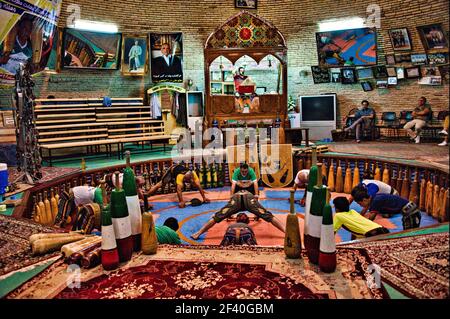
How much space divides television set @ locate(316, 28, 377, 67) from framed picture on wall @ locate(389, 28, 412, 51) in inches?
19.5

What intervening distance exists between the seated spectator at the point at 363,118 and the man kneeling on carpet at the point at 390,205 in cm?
569

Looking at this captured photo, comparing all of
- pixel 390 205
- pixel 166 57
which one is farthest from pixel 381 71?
pixel 390 205

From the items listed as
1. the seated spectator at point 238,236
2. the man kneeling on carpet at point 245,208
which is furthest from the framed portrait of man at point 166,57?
the seated spectator at point 238,236

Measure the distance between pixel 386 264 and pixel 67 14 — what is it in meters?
9.54

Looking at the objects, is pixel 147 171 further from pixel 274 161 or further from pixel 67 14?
pixel 67 14

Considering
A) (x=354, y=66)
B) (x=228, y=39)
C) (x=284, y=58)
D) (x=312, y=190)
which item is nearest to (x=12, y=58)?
(x=228, y=39)

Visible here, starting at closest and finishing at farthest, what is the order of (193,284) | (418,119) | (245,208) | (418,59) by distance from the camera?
(193,284), (245,208), (418,119), (418,59)

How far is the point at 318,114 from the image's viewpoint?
11047 millimetres

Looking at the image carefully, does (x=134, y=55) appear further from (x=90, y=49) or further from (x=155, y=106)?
(x=155, y=106)

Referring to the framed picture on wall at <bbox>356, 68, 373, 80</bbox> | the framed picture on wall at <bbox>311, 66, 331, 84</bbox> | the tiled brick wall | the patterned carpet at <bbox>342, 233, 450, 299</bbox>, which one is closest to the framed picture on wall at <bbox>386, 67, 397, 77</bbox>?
the tiled brick wall

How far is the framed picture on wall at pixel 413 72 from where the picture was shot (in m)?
9.54

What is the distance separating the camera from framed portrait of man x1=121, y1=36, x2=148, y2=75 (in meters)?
10.2

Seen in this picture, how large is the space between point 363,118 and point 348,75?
1448mm

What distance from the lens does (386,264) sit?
1.92 metres
